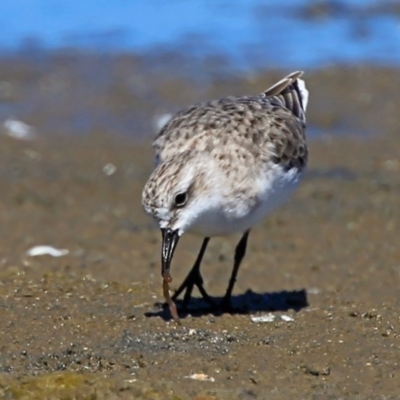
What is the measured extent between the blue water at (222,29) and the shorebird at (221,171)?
8362 mm

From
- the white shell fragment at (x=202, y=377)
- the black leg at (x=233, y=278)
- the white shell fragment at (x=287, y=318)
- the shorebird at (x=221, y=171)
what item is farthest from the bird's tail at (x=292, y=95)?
the white shell fragment at (x=202, y=377)

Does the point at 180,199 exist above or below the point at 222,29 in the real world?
below

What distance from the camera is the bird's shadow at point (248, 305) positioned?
662 centimetres

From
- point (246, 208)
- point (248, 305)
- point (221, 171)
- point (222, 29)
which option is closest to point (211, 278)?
point (248, 305)

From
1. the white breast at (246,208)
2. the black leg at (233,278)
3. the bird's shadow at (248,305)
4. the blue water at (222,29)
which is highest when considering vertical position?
the blue water at (222,29)

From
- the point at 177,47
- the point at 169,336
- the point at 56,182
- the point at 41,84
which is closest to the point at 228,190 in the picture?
the point at 169,336

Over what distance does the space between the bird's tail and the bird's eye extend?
1.97 meters

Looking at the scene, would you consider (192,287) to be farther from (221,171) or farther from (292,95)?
(292,95)

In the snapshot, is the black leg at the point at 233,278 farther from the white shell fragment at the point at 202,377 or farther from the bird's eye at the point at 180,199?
the white shell fragment at the point at 202,377

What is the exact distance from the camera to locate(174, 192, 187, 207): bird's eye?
5.93 meters

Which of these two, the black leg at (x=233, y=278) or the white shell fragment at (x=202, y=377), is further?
the black leg at (x=233, y=278)

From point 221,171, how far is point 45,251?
10.5ft

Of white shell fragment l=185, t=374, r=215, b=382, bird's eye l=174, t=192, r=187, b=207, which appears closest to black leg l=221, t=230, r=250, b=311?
bird's eye l=174, t=192, r=187, b=207

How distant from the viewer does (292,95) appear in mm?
7965
